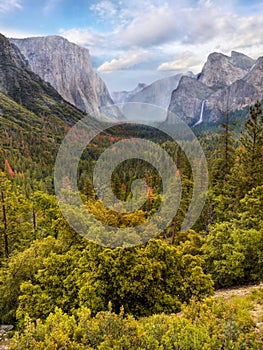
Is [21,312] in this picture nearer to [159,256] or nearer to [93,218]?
[93,218]

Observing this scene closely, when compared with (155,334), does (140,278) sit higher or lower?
lower

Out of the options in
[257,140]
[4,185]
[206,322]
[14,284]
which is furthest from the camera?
A: [257,140]

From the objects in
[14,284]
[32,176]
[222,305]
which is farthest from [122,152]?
[222,305]

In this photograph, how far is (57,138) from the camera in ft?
534

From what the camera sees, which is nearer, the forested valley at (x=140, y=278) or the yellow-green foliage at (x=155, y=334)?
the yellow-green foliage at (x=155, y=334)

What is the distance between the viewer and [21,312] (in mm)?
14617

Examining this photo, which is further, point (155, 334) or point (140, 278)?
point (140, 278)

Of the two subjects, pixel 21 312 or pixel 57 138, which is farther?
pixel 57 138

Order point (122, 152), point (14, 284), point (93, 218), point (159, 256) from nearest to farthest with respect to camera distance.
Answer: point (159, 256), point (93, 218), point (14, 284), point (122, 152)

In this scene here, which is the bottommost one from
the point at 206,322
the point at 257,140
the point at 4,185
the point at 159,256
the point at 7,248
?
the point at 7,248

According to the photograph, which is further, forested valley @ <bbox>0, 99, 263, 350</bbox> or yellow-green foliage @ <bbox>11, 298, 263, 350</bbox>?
forested valley @ <bbox>0, 99, 263, 350</bbox>

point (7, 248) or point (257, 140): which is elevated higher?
point (257, 140)

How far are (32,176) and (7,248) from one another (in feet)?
266

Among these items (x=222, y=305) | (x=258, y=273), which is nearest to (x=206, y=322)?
(x=222, y=305)
